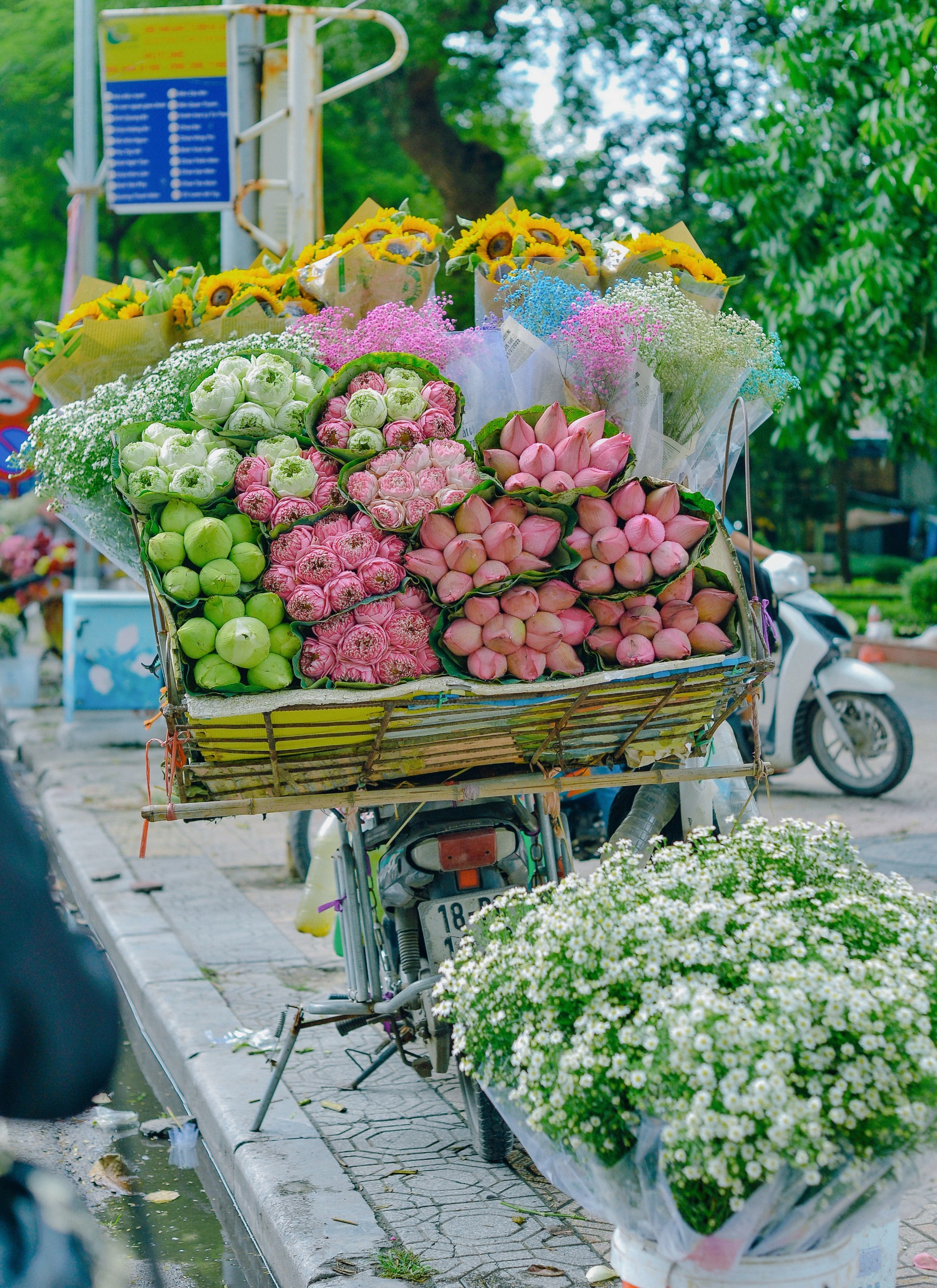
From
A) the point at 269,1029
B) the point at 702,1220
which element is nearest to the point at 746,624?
the point at 702,1220

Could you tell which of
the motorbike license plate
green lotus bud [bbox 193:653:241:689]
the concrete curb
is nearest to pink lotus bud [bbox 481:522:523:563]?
green lotus bud [bbox 193:653:241:689]

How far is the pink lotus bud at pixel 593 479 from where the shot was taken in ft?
9.40

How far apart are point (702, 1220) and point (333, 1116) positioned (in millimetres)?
2011

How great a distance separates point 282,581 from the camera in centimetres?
278

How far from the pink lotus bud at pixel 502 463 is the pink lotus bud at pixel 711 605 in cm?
51

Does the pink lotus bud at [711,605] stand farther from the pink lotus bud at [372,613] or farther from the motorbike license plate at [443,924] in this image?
the motorbike license plate at [443,924]

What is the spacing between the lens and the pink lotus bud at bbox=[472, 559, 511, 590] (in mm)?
2791

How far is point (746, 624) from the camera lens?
2.99m

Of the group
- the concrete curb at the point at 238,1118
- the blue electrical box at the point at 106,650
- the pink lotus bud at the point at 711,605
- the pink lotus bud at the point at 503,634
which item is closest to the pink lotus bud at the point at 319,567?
the pink lotus bud at the point at 503,634

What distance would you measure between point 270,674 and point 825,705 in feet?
17.3

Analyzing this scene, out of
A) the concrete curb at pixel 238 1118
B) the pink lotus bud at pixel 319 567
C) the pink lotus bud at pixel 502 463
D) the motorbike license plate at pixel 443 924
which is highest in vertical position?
the pink lotus bud at pixel 502 463

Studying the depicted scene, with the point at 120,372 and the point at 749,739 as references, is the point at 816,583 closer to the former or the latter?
the point at 749,739

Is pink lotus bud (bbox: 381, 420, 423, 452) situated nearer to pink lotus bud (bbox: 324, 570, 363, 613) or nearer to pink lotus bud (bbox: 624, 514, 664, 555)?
pink lotus bud (bbox: 324, 570, 363, 613)

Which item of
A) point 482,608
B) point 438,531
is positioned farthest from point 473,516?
point 482,608
